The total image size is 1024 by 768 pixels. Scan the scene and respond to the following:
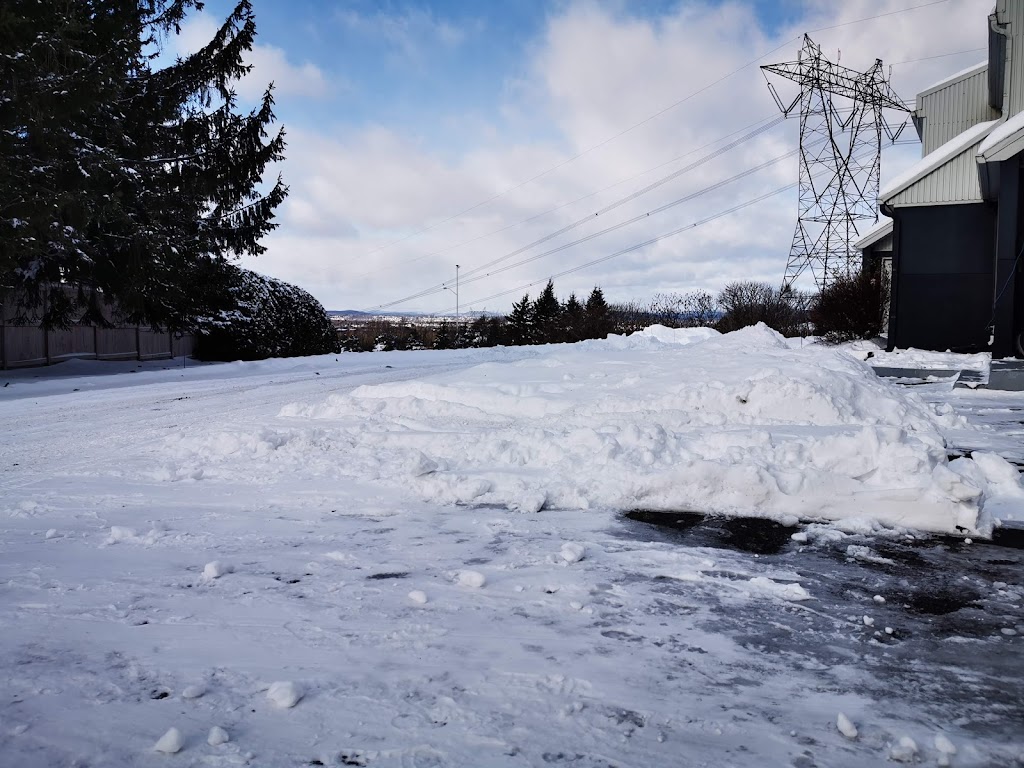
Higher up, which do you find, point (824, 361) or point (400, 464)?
point (824, 361)

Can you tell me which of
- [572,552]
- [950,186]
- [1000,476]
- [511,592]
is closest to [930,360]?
[950,186]

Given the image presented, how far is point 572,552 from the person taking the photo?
156 inches

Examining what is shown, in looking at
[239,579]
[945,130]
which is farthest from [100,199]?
[945,130]

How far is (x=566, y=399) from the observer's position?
818cm

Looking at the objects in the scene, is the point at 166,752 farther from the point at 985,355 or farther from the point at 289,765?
the point at 985,355

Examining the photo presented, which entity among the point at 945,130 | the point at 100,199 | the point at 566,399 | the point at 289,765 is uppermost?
the point at 945,130

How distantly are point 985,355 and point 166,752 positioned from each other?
56.6 feet

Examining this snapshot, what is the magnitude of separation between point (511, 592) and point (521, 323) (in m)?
38.1

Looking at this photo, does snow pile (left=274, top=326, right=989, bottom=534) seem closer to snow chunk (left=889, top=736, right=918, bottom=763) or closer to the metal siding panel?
snow chunk (left=889, top=736, right=918, bottom=763)

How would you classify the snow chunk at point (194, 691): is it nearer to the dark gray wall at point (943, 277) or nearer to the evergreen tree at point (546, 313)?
the dark gray wall at point (943, 277)

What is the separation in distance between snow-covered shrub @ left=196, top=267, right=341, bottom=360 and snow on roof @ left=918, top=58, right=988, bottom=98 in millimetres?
20008

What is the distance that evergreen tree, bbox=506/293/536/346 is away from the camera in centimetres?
4000

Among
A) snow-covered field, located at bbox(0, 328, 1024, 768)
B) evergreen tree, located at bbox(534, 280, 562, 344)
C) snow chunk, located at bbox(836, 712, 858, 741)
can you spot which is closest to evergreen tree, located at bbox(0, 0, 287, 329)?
snow-covered field, located at bbox(0, 328, 1024, 768)

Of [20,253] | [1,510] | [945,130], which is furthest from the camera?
[945,130]
